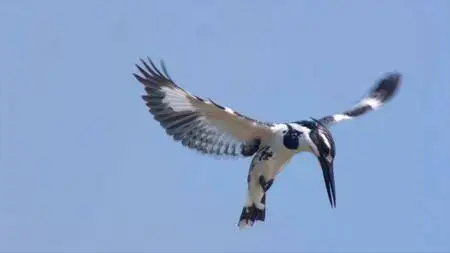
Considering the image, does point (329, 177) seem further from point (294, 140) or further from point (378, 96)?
point (378, 96)

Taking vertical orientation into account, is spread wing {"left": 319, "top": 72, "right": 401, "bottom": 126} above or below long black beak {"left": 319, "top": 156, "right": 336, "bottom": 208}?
above

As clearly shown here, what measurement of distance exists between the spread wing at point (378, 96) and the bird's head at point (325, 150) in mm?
2352

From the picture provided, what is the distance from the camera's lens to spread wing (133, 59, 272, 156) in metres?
18.9

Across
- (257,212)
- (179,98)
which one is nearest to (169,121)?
(179,98)

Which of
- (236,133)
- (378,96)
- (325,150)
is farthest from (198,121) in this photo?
(378,96)

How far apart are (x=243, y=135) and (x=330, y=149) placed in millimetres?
1099

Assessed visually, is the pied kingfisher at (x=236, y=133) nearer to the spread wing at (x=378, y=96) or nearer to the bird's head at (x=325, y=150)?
the bird's head at (x=325, y=150)

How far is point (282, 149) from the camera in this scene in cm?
1866

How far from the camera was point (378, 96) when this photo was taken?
23344 mm

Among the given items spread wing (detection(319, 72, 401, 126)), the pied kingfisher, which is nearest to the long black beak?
the pied kingfisher

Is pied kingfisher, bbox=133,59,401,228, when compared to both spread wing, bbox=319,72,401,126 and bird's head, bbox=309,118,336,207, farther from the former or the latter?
spread wing, bbox=319,72,401,126

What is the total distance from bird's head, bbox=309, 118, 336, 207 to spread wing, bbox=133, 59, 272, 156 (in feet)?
1.83

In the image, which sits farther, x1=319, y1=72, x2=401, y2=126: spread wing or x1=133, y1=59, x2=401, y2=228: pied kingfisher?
x1=319, y1=72, x2=401, y2=126: spread wing

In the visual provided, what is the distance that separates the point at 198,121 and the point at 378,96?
4901mm
